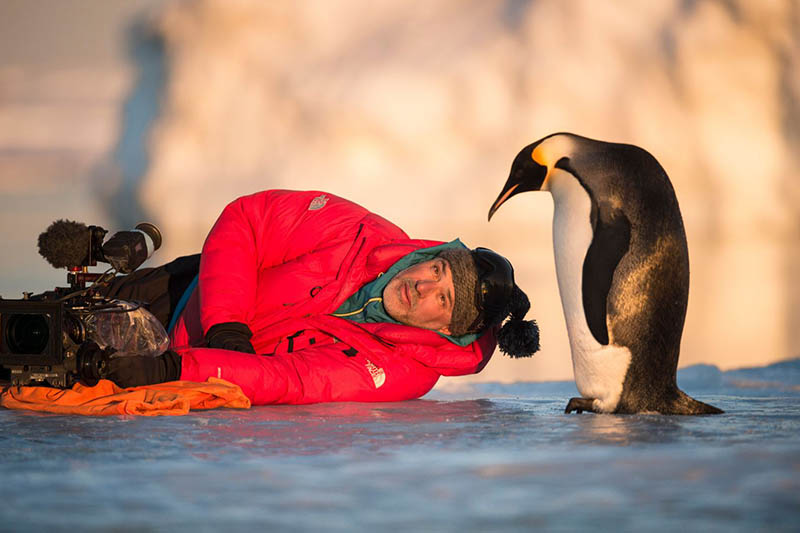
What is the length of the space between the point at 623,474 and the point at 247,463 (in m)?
0.48

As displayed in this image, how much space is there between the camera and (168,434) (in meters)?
1.41

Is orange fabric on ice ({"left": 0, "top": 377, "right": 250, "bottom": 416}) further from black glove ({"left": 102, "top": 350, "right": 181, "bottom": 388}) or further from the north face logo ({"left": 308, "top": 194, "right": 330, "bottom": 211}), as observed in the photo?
the north face logo ({"left": 308, "top": 194, "right": 330, "bottom": 211})

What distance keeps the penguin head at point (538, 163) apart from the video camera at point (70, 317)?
801mm

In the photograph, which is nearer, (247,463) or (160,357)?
(247,463)

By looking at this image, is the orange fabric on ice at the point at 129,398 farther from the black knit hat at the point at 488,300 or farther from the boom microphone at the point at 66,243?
the black knit hat at the point at 488,300

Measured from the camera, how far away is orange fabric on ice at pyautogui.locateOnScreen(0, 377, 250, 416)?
5.57 feet

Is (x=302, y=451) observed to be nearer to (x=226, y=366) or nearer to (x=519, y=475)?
(x=519, y=475)

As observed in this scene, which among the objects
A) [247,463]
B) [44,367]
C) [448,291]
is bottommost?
[247,463]

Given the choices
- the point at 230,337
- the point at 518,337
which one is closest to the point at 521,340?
the point at 518,337

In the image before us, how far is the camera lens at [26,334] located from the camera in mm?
1655

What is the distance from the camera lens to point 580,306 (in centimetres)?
171

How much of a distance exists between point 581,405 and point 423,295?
18.9 inches

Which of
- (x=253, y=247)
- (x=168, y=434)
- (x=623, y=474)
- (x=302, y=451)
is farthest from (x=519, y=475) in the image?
(x=253, y=247)

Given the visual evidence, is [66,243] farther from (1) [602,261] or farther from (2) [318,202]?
(1) [602,261]
